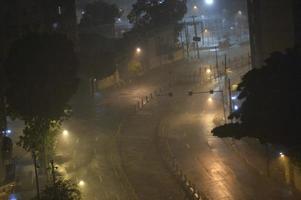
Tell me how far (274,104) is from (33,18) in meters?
36.1

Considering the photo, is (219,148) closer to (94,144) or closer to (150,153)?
(150,153)

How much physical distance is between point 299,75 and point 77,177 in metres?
21.7

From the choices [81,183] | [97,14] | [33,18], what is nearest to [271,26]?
[33,18]

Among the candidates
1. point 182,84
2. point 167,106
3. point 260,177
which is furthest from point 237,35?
point 260,177

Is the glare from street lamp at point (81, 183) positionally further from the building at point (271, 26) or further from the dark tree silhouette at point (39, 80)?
the building at point (271, 26)

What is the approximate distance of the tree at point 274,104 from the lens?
25172 mm

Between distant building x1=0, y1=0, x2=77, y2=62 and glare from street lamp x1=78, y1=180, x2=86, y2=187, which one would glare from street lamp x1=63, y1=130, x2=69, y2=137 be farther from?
glare from street lamp x1=78, y1=180, x2=86, y2=187

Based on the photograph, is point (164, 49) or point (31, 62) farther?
point (164, 49)

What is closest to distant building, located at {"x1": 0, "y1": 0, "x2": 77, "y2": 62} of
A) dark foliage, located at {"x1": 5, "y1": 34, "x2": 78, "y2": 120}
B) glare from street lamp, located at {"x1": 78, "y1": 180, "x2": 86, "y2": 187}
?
dark foliage, located at {"x1": 5, "y1": 34, "x2": 78, "y2": 120}

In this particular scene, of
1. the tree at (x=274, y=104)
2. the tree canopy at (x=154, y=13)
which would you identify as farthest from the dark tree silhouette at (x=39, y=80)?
the tree canopy at (x=154, y=13)

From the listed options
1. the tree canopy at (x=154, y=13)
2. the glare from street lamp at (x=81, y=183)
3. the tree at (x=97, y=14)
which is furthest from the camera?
the tree at (x=97, y=14)

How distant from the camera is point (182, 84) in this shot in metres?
76.1

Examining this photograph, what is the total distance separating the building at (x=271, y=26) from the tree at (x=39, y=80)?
21.0 metres

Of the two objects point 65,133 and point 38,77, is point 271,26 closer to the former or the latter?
point 65,133
